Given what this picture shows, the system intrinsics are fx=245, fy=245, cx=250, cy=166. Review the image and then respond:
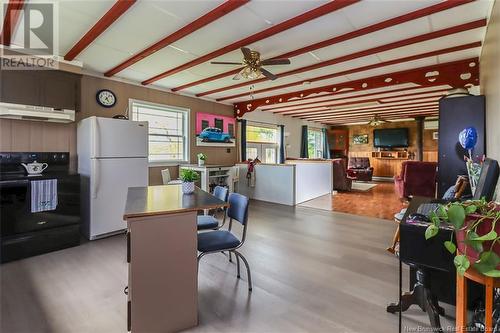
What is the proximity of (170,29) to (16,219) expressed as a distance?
107 inches

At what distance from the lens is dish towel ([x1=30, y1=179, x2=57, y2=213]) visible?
9.23 feet

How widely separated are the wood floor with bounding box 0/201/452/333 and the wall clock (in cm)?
221

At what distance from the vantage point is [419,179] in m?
5.31

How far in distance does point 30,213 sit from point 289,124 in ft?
24.1

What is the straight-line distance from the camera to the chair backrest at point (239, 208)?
213 centimetres

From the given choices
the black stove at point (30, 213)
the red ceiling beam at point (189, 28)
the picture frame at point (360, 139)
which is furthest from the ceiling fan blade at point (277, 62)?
the picture frame at point (360, 139)

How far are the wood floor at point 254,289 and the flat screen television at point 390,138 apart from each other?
25.4 feet

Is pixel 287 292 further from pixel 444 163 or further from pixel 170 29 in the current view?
pixel 170 29

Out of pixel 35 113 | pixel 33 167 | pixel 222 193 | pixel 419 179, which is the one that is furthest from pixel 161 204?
pixel 419 179

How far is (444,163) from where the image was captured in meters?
3.11

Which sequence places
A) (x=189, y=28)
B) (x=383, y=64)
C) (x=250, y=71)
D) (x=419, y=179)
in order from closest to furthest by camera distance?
(x=189, y=28)
(x=250, y=71)
(x=383, y=64)
(x=419, y=179)

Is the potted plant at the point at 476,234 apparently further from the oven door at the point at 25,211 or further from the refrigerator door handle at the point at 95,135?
the oven door at the point at 25,211

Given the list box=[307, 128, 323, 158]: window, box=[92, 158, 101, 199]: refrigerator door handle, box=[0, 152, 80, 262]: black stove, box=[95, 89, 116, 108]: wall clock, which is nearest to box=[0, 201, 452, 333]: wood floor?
box=[0, 152, 80, 262]: black stove

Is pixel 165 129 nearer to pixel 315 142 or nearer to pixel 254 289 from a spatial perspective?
pixel 254 289
